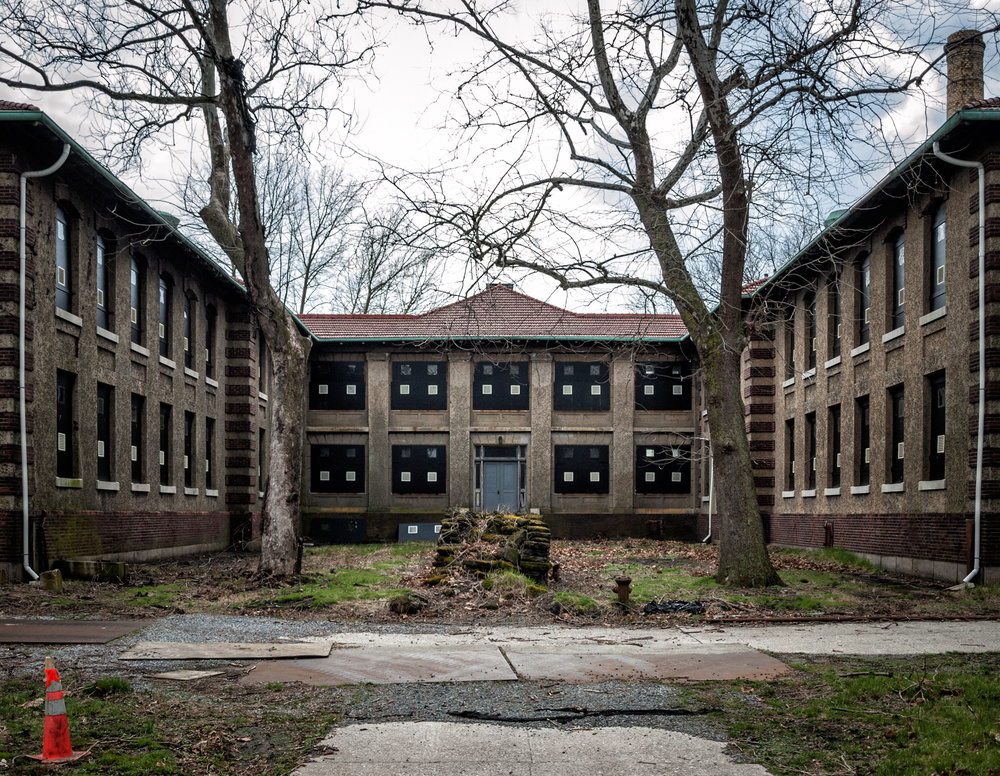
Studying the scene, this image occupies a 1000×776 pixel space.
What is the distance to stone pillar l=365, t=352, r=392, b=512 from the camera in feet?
111

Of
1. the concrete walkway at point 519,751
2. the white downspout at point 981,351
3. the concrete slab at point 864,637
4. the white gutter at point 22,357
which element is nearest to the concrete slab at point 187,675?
the concrete walkway at point 519,751

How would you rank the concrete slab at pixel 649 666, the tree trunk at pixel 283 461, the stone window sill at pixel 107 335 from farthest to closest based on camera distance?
the stone window sill at pixel 107 335 → the tree trunk at pixel 283 461 → the concrete slab at pixel 649 666

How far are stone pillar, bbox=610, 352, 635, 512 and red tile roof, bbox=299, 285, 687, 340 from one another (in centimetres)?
152

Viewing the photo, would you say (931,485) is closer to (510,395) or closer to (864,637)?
(864,637)

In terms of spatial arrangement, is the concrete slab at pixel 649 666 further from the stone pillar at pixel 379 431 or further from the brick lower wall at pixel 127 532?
the stone pillar at pixel 379 431

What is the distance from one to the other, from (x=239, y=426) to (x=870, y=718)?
23871mm

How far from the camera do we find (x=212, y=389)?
26500 mm

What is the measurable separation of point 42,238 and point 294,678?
11045 mm

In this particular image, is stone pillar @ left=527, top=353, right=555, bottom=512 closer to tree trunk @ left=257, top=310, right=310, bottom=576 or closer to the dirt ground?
the dirt ground

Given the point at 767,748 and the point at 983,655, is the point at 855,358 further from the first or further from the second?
the point at 767,748

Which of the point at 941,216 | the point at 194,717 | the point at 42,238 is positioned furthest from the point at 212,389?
the point at 194,717

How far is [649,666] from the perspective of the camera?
8.34m

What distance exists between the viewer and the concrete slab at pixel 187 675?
7.80 metres

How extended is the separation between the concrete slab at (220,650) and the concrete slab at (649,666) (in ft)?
6.55
